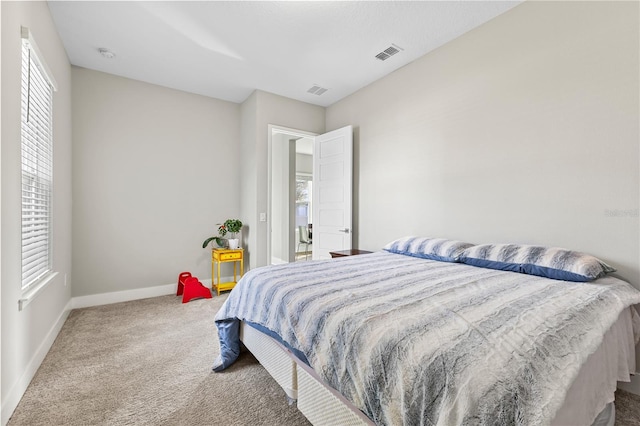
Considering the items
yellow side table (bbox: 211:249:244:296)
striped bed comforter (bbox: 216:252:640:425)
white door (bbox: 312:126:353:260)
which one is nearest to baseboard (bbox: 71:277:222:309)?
yellow side table (bbox: 211:249:244:296)

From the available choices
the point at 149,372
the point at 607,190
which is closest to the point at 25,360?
the point at 149,372

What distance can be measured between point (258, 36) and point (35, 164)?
213cm

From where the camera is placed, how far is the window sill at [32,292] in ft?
5.65

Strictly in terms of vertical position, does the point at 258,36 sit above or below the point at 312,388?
above

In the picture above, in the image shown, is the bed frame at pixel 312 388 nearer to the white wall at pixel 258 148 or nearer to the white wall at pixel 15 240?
the white wall at pixel 15 240

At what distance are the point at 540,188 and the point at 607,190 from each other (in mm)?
378

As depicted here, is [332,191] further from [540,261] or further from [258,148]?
[540,261]

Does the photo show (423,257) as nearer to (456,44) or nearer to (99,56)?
(456,44)

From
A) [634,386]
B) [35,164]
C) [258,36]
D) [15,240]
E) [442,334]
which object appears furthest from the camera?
[258,36]

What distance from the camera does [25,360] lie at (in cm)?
181

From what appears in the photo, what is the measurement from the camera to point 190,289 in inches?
140

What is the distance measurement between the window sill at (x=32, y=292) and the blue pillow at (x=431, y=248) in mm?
2840

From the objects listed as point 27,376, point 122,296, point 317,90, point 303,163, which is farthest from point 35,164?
point 303,163

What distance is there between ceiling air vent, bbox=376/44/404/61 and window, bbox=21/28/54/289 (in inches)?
113
